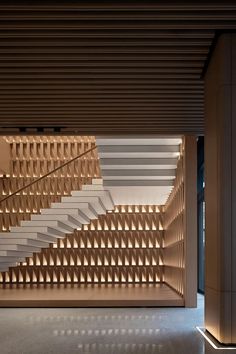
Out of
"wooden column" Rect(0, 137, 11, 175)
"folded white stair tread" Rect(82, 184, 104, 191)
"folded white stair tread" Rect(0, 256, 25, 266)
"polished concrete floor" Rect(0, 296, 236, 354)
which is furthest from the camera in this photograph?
"wooden column" Rect(0, 137, 11, 175)

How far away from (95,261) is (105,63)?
1010 cm

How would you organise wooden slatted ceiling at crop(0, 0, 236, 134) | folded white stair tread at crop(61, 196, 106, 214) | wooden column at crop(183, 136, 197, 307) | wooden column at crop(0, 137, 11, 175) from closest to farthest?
wooden slatted ceiling at crop(0, 0, 236, 134), wooden column at crop(183, 136, 197, 307), folded white stair tread at crop(61, 196, 106, 214), wooden column at crop(0, 137, 11, 175)

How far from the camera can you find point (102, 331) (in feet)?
26.0

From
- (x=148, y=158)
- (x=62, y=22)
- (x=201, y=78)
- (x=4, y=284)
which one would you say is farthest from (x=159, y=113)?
(x=4, y=284)

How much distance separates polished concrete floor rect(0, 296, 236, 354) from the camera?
6602mm

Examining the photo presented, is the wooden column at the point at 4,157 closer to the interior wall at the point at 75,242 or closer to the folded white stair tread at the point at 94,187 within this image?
the interior wall at the point at 75,242

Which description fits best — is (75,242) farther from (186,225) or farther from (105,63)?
(105,63)

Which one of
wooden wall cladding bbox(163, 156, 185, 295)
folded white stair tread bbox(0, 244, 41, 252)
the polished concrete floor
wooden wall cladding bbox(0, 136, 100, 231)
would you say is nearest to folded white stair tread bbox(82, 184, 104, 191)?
wooden wall cladding bbox(163, 156, 185, 295)

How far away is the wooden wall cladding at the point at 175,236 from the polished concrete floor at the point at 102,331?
200 centimetres

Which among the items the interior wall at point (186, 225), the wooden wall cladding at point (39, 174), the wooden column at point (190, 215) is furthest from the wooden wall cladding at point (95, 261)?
the wooden column at point (190, 215)

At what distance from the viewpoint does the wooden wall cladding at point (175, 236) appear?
12453 mm

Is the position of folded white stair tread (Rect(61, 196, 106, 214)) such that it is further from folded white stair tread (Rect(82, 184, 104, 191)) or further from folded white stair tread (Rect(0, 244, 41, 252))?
folded white stair tread (Rect(0, 244, 41, 252))

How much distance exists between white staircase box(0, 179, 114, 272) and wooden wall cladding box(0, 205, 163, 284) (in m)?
1.64

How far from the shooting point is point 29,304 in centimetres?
1108
